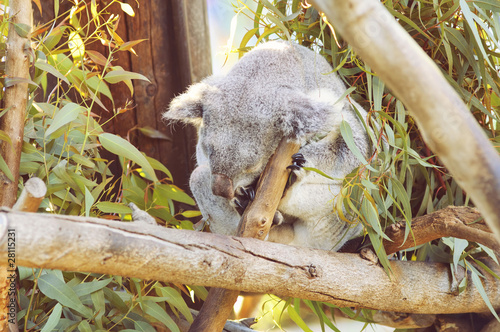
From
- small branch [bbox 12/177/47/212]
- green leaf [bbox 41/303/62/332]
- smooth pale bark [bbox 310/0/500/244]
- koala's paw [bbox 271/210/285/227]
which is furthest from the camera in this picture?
koala's paw [bbox 271/210/285/227]

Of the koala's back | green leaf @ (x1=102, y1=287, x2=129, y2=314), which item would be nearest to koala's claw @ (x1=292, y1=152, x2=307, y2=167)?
the koala's back

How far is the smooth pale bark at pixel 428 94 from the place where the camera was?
814 mm

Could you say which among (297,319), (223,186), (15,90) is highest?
(15,90)

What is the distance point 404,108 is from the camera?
233 cm

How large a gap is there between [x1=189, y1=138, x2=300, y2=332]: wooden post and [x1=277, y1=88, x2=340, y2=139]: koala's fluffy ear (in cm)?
12

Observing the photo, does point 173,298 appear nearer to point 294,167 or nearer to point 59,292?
point 59,292

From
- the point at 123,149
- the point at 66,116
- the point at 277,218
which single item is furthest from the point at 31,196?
the point at 277,218

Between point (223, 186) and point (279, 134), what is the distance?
34 cm

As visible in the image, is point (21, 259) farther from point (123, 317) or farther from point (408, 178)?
point (408, 178)

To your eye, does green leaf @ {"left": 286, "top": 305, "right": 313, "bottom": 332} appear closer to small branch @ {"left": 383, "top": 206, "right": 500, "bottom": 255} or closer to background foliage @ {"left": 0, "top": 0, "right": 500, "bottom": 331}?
background foliage @ {"left": 0, "top": 0, "right": 500, "bottom": 331}

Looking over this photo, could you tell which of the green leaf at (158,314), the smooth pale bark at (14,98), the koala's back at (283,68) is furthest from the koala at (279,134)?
the smooth pale bark at (14,98)

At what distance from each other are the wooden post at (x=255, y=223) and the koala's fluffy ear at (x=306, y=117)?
4.5 inches

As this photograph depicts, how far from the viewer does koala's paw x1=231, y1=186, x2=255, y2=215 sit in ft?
7.32

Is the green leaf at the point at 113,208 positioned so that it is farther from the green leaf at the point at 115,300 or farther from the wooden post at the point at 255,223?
the wooden post at the point at 255,223
